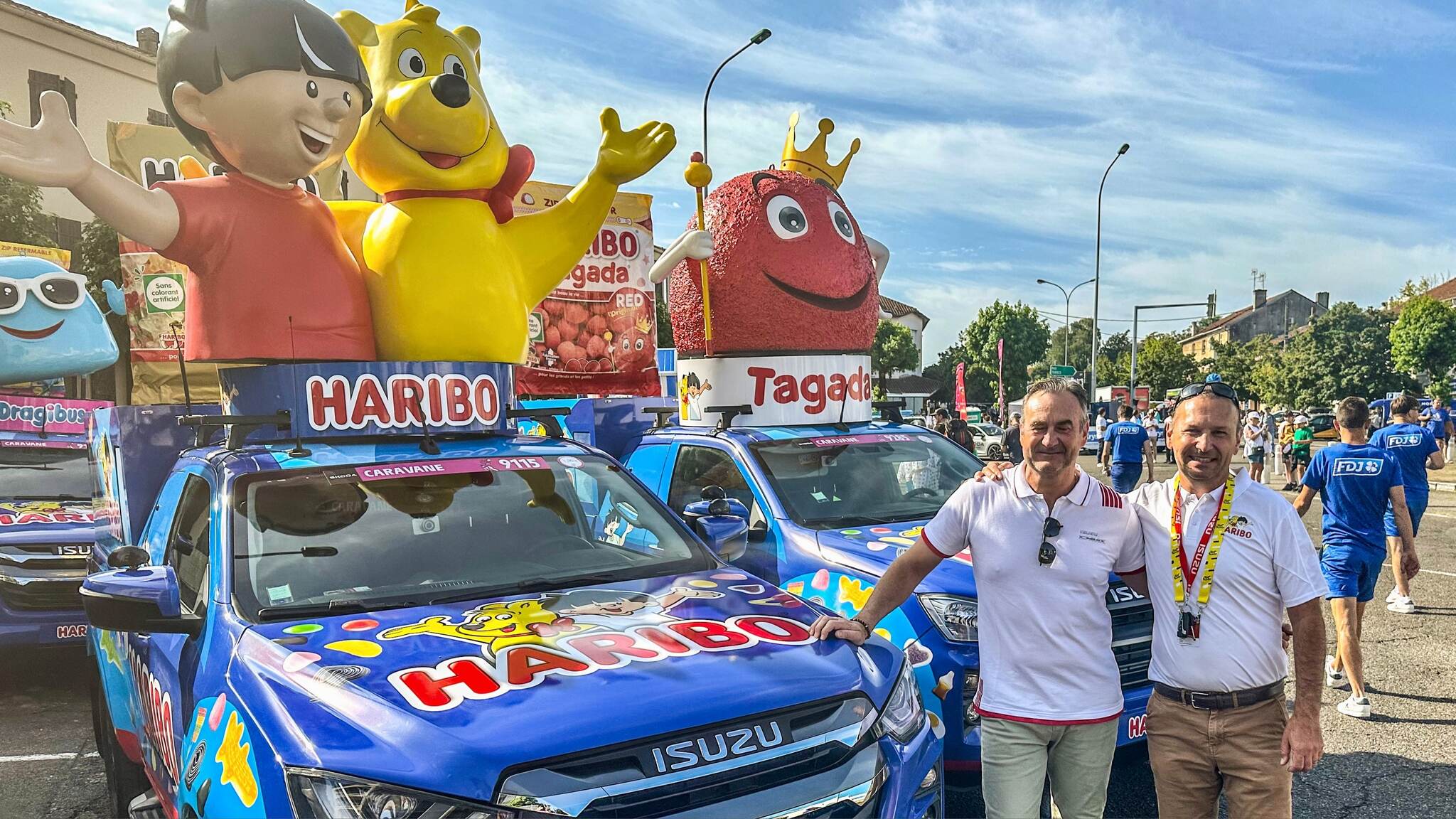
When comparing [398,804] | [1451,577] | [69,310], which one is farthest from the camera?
[69,310]

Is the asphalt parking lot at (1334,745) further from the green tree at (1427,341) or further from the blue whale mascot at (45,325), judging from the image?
the green tree at (1427,341)

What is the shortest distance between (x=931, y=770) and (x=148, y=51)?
27.9 m

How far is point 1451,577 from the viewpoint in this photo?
883 centimetres

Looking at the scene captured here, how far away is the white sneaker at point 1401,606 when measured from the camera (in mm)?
7484

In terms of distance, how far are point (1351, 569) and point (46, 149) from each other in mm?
6757

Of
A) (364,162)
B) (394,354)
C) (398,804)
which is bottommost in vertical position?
(398,804)

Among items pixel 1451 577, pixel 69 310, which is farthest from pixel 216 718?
pixel 1451 577

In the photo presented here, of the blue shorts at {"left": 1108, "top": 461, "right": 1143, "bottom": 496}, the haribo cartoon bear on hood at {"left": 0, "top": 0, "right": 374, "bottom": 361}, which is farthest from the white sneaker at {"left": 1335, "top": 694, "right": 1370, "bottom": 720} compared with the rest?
the blue shorts at {"left": 1108, "top": 461, "right": 1143, "bottom": 496}

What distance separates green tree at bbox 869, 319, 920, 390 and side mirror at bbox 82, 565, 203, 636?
191ft

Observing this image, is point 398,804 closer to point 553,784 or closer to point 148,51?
point 553,784

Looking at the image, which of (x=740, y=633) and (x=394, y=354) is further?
(x=394, y=354)

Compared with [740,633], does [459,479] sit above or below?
above

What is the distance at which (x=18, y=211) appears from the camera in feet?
55.8

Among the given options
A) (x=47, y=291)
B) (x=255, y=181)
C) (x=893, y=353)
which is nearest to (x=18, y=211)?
(x=47, y=291)
